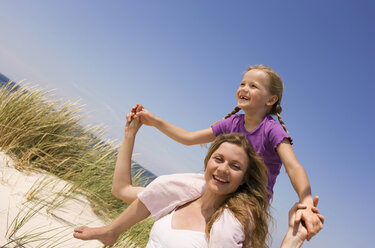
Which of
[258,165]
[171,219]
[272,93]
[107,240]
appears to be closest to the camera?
[171,219]

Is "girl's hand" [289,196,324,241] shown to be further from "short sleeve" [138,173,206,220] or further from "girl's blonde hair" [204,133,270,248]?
"short sleeve" [138,173,206,220]

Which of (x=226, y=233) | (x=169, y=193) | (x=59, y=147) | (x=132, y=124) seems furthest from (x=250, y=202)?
(x=59, y=147)

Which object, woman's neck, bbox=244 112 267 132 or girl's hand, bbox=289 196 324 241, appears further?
woman's neck, bbox=244 112 267 132

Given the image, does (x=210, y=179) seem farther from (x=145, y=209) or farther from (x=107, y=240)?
(x=107, y=240)

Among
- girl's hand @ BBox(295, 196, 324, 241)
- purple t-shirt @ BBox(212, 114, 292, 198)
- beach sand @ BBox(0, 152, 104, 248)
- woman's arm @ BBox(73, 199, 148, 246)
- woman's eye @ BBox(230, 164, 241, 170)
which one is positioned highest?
purple t-shirt @ BBox(212, 114, 292, 198)

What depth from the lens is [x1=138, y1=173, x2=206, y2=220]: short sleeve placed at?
216cm

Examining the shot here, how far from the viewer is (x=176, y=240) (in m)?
1.85

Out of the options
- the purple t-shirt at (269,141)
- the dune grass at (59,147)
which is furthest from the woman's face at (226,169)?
the dune grass at (59,147)

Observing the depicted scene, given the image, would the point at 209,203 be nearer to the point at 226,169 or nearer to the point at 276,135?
the point at 226,169

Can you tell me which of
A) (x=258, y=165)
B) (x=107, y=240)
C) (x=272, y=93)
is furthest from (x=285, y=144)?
(x=107, y=240)

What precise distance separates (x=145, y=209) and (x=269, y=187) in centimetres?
97

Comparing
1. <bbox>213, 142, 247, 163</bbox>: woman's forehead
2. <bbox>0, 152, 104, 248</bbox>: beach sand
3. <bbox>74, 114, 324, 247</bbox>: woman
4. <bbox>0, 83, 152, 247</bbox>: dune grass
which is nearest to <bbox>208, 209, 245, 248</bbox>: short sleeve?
<bbox>74, 114, 324, 247</bbox>: woman

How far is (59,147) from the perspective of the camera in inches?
218

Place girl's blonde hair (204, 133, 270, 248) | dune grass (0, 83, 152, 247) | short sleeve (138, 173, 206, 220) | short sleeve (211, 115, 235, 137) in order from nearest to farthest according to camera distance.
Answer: girl's blonde hair (204, 133, 270, 248) → short sleeve (138, 173, 206, 220) → short sleeve (211, 115, 235, 137) → dune grass (0, 83, 152, 247)
